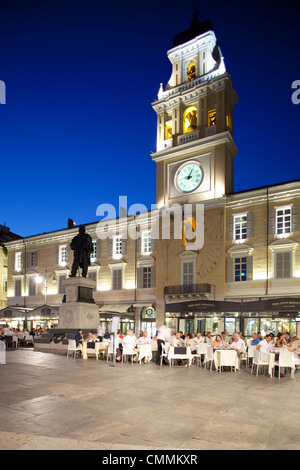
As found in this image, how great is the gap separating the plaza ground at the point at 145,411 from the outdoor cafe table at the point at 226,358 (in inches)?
40.8

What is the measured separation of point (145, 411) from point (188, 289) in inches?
895

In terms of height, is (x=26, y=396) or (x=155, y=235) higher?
(x=155, y=235)

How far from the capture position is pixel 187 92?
33.4m

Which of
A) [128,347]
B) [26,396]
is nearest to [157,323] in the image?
[128,347]

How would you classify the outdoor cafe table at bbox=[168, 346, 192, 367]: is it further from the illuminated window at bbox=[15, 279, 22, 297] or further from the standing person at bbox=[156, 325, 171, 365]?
the illuminated window at bbox=[15, 279, 22, 297]

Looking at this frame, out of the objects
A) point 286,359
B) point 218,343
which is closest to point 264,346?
point 286,359

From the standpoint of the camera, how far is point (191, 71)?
114 ft

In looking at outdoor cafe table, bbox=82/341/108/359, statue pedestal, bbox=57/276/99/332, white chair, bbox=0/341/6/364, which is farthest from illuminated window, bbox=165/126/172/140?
outdoor cafe table, bbox=82/341/108/359

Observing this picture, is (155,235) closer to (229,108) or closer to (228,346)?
(229,108)

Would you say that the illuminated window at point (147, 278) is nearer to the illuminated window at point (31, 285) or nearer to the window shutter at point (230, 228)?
the window shutter at point (230, 228)

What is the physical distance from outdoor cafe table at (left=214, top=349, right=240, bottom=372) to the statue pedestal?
877cm

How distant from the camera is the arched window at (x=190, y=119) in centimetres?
Result: 3356

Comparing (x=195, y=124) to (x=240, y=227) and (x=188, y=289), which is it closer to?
(x=240, y=227)
